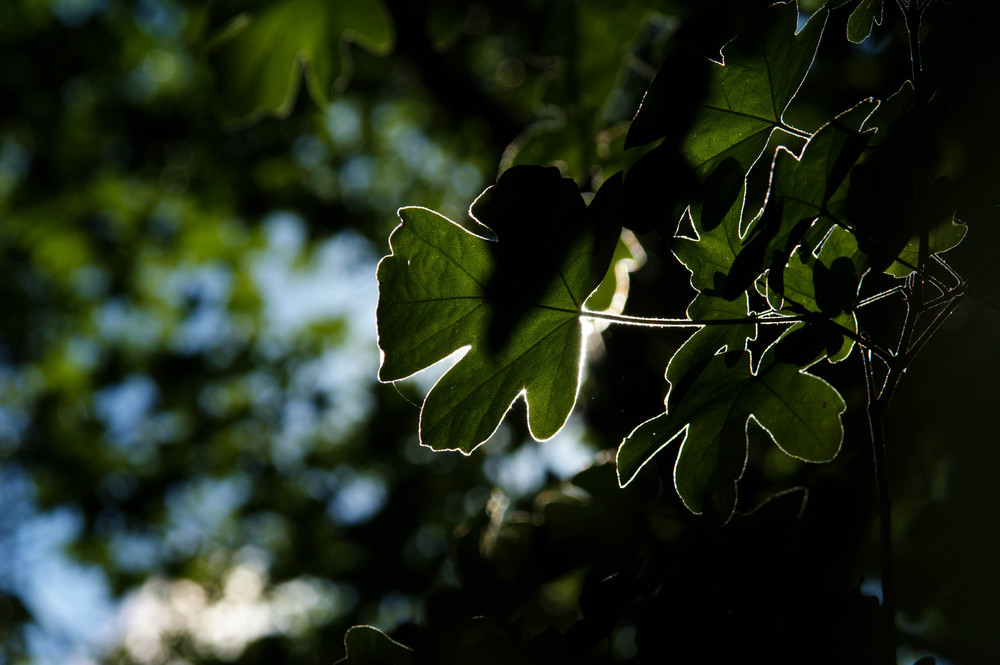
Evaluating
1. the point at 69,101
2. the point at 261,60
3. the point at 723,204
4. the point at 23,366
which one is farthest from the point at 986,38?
the point at 23,366

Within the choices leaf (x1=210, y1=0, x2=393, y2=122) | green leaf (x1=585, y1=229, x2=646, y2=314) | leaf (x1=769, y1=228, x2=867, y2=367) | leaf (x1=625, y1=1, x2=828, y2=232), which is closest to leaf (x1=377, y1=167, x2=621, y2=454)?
leaf (x1=625, y1=1, x2=828, y2=232)

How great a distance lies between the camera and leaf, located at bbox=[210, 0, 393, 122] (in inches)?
71.2

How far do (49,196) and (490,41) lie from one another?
6307 mm

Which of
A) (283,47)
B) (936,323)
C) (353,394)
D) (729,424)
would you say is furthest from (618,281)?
(353,394)

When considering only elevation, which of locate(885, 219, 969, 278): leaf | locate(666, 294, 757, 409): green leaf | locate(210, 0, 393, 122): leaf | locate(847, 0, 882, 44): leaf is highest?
locate(210, 0, 393, 122): leaf

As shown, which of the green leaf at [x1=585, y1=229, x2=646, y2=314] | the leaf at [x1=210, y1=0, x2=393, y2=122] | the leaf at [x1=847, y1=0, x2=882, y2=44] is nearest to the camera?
the leaf at [x1=847, y1=0, x2=882, y2=44]

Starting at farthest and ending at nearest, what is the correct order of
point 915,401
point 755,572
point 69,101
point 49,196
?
point 49,196 → point 69,101 → point 915,401 → point 755,572

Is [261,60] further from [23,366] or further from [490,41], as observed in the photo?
[23,366]

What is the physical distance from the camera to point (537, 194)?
0.81 meters

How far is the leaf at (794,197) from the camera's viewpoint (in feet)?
2.39

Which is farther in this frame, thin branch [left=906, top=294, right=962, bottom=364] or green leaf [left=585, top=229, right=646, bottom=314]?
green leaf [left=585, top=229, right=646, bottom=314]

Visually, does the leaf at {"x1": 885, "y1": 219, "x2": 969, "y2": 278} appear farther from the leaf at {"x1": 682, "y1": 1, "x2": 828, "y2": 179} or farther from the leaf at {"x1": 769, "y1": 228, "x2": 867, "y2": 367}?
the leaf at {"x1": 682, "y1": 1, "x2": 828, "y2": 179}

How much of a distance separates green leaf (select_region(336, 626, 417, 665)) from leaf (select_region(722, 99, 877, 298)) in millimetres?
632

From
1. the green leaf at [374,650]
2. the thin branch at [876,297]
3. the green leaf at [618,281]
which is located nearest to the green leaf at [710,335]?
the thin branch at [876,297]
